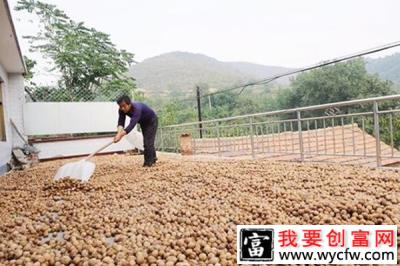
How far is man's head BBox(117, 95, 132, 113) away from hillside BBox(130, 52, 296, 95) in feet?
65.4

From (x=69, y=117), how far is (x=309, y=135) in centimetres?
563

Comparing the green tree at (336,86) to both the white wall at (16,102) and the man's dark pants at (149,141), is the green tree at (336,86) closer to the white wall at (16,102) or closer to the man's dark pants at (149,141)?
the white wall at (16,102)

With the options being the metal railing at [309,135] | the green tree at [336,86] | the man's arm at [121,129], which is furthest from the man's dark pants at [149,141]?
the green tree at [336,86]

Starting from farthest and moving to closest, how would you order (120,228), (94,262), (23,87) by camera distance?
(23,87) → (120,228) → (94,262)

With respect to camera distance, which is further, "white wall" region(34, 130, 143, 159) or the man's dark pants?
"white wall" region(34, 130, 143, 159)

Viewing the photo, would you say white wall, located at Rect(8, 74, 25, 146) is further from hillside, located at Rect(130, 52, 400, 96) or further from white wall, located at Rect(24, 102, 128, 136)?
hillside, located at Rect(130, 52, 400, 96)

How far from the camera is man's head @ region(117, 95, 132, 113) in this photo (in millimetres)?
3994

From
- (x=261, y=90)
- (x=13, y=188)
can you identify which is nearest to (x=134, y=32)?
(x=261, y=90)

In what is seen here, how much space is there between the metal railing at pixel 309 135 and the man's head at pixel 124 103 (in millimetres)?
1851

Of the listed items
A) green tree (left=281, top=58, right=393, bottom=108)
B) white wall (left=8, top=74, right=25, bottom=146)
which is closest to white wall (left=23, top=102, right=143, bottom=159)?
white wall (left=8, top=74, right=25, bottom=146)

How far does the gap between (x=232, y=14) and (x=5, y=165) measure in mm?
20058

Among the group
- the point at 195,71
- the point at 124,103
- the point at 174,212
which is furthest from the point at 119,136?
the point at 195,71

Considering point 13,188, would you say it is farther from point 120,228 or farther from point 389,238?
point 389,238

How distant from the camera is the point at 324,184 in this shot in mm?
2596
